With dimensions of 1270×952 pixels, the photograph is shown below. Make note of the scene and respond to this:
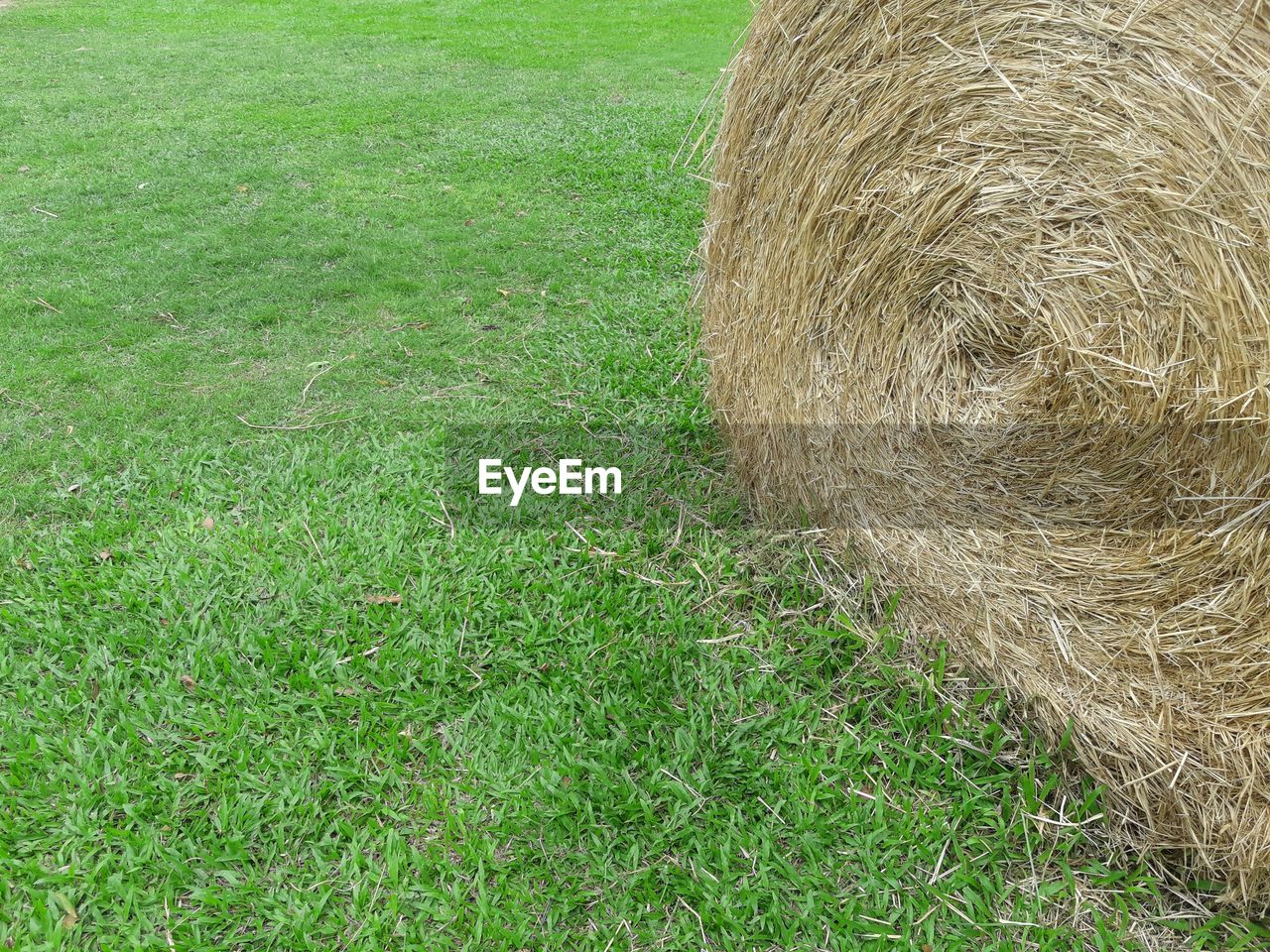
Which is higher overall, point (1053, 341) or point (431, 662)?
point (1053, 341)

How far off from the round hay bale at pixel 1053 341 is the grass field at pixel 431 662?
284 mm

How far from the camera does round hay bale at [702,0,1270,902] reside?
1.75 meters

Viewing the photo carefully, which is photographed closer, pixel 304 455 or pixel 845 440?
pixel 845 440

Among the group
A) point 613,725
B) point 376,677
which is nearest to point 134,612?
point 376,677

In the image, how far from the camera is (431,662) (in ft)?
8.79

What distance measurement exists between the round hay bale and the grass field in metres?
0.28

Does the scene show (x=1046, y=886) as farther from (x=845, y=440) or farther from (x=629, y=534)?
(x=629, y=534)

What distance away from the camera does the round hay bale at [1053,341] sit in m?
1.75

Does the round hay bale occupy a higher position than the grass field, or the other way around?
the round hay bale

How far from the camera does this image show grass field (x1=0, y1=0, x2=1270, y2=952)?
6.75 feet

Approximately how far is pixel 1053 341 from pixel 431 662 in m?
1.94

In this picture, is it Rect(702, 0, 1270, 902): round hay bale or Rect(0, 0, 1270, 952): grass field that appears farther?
Rect(0, 0, 1270, 952): grass field

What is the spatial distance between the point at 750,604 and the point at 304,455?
1901mm

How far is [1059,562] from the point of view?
7.18ft
